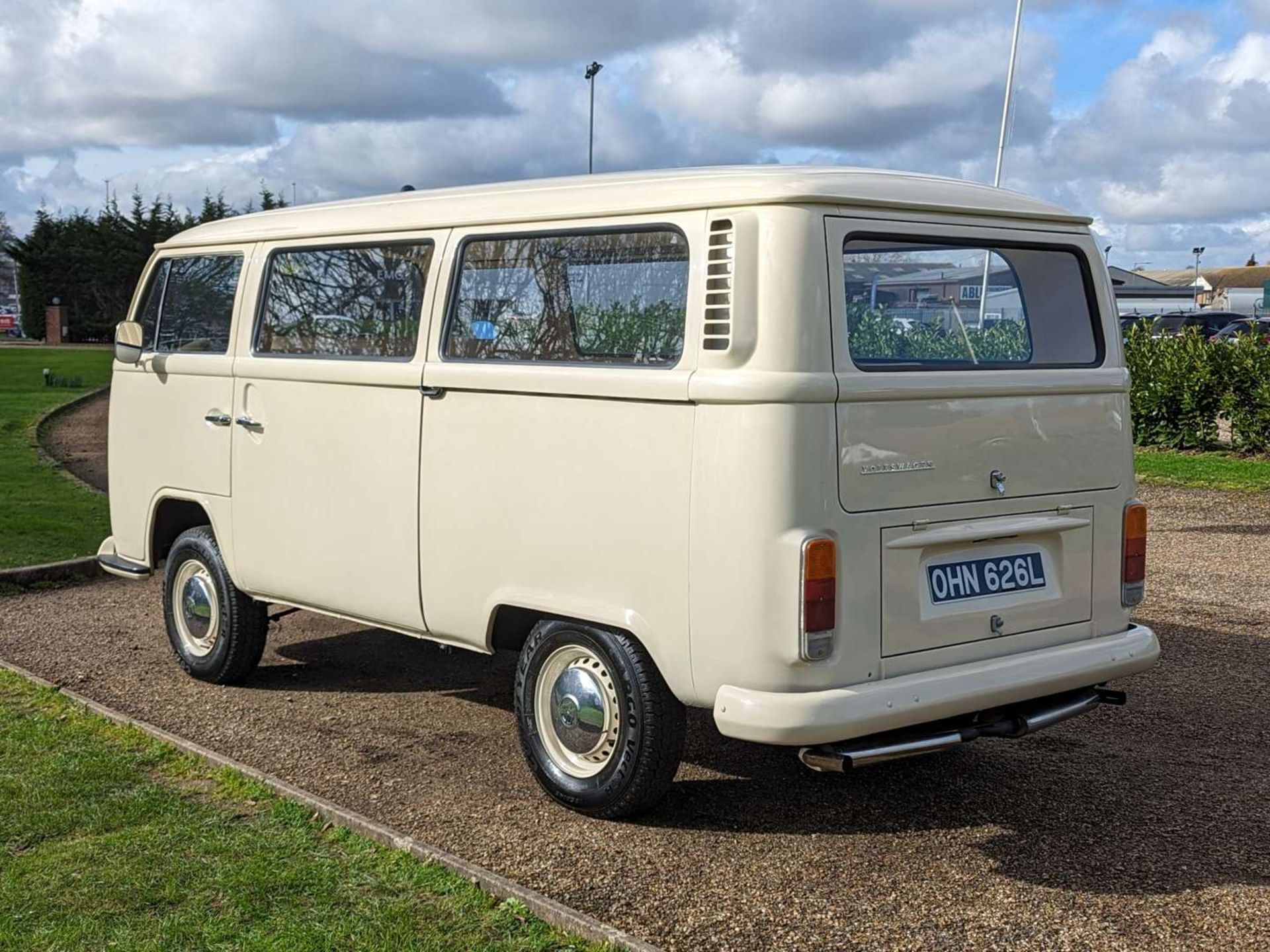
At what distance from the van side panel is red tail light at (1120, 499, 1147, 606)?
1777mm

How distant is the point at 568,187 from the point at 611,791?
2126mm

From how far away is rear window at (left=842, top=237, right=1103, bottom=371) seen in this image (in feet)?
14.7

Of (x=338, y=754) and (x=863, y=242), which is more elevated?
(x=863, y=242)

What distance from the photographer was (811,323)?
4.20 metres

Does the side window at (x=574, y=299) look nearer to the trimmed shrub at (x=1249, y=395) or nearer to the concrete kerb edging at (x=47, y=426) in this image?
the concrete kerb edging at (x=47, y=426)

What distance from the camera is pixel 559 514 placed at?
4730 millimetres

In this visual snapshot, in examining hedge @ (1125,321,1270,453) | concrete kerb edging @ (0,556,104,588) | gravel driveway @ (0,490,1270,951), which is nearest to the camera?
gravel driveway @ (0,490,1270,951)

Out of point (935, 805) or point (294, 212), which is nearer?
point (935, 805)

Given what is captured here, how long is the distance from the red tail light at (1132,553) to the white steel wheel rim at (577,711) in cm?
194

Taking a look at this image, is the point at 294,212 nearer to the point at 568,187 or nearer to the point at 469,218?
the point at 469,218

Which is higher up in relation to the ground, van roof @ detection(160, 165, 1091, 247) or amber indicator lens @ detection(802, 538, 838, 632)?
van roof @ detection(160, 165, 1091, 247)

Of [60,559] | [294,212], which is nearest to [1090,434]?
[294,212]

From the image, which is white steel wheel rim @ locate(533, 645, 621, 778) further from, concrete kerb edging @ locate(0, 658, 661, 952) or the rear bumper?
concrete kerb edging @ locate(0, 658, 661, 952)

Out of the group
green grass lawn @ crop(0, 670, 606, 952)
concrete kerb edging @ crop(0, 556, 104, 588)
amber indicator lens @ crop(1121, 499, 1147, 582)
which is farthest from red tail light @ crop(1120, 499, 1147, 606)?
concrete kerb edging @ crop(0, 556, 104, 588)
